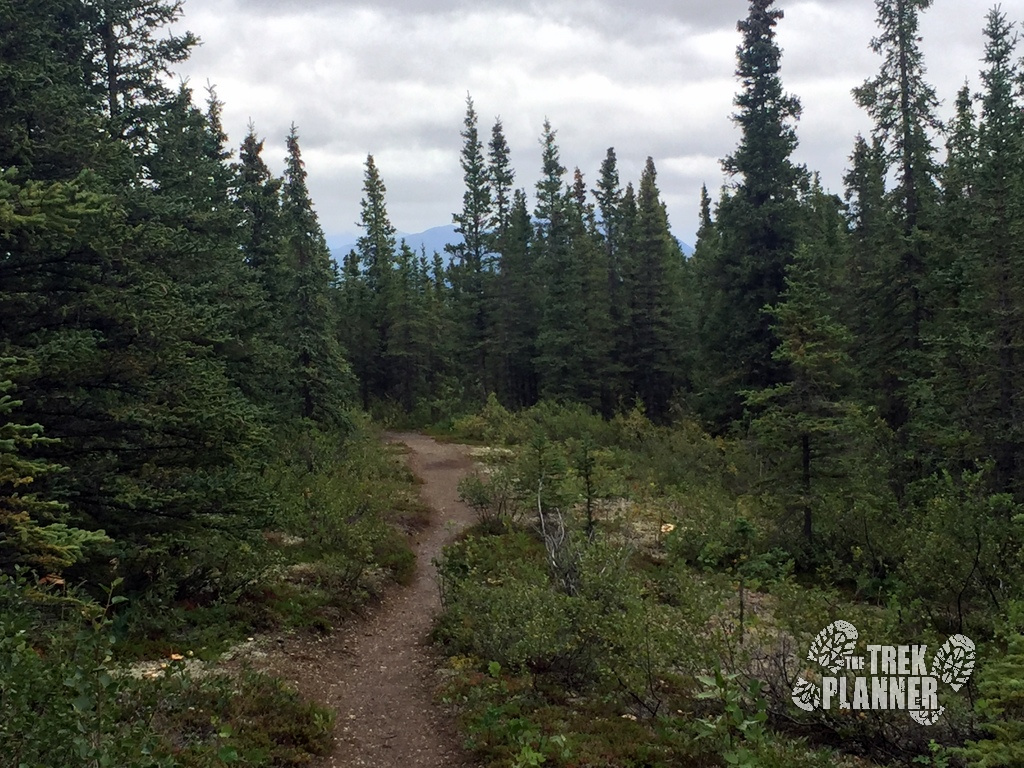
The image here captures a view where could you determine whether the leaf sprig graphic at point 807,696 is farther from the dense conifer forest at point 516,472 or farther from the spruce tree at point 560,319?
the spruce tree at point 560,319

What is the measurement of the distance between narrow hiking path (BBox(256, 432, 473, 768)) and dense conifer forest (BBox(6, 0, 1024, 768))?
44cm

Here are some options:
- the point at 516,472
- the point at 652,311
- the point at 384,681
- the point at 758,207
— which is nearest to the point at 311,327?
the point at 516,472

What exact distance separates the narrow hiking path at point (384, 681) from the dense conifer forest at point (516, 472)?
1.44 feet

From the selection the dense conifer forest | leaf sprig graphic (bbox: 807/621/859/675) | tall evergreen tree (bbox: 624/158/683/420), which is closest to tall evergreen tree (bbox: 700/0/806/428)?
the dense conifer forest

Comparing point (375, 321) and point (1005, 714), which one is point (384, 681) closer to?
point (1005, 714)

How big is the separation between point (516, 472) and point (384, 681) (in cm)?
865

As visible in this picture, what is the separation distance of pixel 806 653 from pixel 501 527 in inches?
419

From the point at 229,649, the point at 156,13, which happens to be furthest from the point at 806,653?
the point at 156,13

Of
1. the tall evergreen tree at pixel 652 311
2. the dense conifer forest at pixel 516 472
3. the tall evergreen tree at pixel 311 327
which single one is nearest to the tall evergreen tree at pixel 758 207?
the dense conifer forest at pixel 516 472

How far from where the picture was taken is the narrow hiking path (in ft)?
25.2


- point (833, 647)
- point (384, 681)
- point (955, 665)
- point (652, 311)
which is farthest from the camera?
point (652, 311)

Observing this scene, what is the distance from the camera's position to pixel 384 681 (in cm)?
979

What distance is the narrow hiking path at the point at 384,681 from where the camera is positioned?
303 inches

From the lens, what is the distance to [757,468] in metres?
21.3
